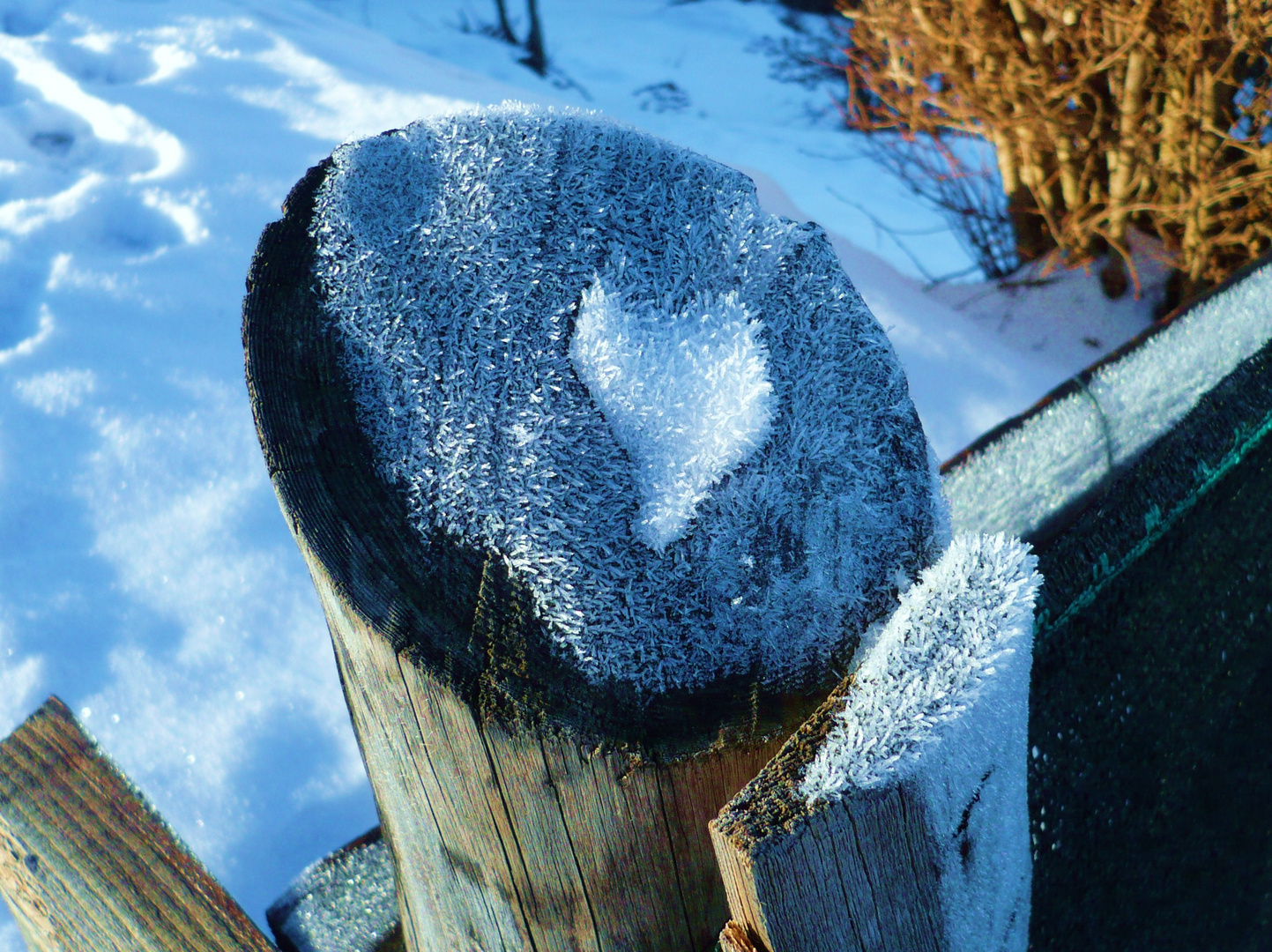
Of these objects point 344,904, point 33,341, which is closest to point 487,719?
point 344,904

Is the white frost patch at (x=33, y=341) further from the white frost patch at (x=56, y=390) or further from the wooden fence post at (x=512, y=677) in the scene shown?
the wooden fence post at (x=512, y=677)

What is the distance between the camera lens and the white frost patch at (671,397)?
2.31ft

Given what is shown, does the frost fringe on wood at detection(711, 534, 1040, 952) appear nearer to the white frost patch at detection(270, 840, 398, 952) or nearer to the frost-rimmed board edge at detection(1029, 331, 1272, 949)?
the frost-rimmed board edge at detection(1029, 331, 1272, 949)

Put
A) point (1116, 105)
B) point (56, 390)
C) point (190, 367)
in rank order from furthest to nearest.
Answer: point (1116, 105)
point (190, 367)
point (56, 390)

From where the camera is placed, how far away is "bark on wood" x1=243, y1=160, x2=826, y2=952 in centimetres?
67

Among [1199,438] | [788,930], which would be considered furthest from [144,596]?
[1199,438]

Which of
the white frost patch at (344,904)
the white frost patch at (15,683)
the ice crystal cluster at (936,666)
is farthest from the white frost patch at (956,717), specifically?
the white frost patch at (15,683)

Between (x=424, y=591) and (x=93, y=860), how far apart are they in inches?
29.1

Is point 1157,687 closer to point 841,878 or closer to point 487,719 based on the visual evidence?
point 841,878

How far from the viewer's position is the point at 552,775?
0.68 m

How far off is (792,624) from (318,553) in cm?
39

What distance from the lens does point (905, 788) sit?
1.99ft

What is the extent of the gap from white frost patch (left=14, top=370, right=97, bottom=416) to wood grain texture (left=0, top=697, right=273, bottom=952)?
1.51 metres

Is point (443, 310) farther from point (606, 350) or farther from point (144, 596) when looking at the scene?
point (144, 596)
